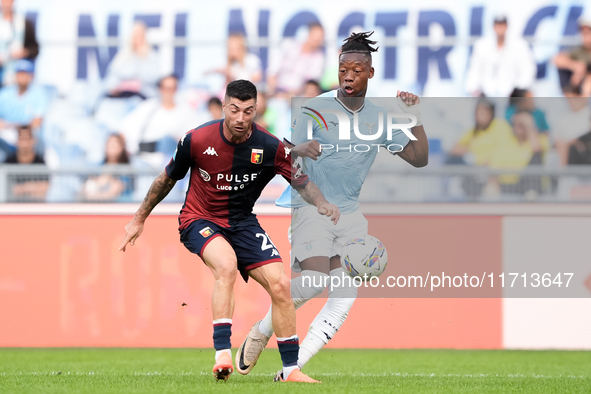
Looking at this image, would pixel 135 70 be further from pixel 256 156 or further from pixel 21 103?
pixel 256 156

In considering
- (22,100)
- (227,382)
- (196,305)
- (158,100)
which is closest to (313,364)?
(196,305)

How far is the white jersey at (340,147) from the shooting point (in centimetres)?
582

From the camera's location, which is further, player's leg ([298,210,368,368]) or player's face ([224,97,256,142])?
player's leg ([298,210,368,368])

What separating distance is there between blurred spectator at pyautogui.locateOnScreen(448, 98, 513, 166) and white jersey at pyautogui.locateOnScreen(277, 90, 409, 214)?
350cm

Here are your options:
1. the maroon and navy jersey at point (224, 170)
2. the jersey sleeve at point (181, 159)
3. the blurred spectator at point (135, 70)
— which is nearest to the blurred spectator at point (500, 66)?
the blurred spectator at point (135, 70)

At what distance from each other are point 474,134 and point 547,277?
1.85m

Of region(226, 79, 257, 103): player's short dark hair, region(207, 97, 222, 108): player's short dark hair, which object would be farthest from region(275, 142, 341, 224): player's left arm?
region(207, 97, 222, 108): player's short dark hair

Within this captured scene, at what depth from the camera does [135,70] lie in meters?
11.5

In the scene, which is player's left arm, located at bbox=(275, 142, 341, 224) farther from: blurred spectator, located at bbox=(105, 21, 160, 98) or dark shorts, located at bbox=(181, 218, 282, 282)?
blurred spectator, located at bbox=(105, 21, 160, 98)

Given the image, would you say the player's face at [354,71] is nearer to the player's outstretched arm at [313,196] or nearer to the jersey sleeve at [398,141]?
the jersey sleeve at [398,141]

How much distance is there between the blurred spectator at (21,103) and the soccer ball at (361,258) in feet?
21.6

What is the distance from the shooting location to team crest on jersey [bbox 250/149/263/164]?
5.28m

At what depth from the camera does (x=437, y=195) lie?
350 inches

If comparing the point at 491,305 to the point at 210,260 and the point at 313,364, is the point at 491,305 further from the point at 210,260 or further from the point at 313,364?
the point at 210,260
